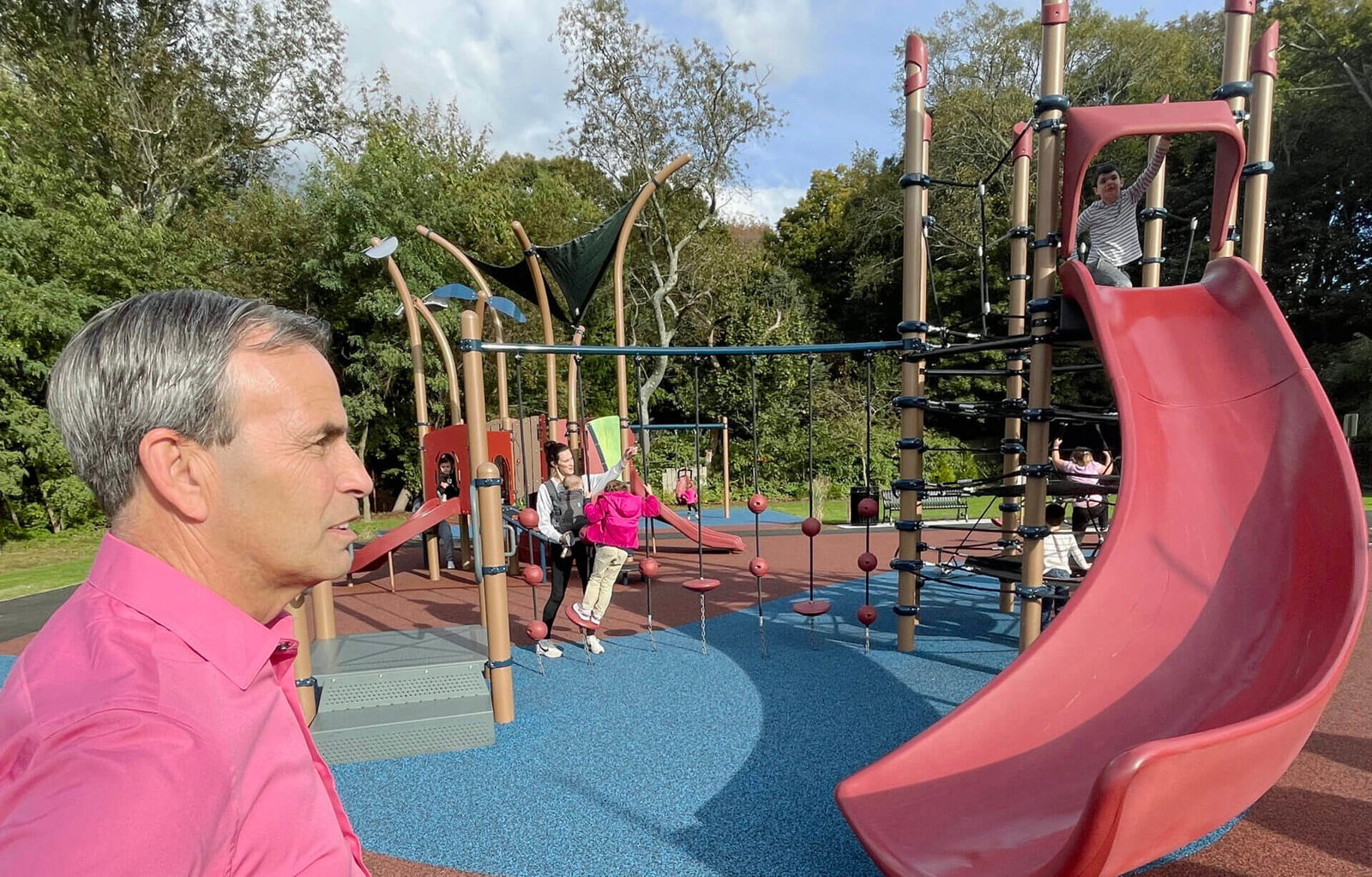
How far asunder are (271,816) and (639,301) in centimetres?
2018

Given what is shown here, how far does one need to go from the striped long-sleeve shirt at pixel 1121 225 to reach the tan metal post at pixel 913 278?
1100 millimetres

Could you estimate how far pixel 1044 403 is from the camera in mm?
4340

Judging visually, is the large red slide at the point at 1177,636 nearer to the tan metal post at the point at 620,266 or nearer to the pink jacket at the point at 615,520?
the pink jacket at the point at 615,520

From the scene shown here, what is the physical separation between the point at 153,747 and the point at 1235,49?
19.9 ft

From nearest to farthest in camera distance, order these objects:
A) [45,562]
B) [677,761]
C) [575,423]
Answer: [677,761]
[575,423]
[45,562]

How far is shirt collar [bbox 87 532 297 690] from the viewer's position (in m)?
0.76

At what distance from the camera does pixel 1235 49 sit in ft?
14.0

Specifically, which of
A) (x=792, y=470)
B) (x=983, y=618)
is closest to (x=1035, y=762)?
(x=983, y=618)

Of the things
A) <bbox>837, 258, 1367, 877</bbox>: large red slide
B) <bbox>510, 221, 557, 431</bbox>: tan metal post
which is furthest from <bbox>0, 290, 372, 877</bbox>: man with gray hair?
<bbox>510, 221, 557, 431</bbox>: tan metal post

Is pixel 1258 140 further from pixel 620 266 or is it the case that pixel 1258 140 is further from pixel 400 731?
pixel 400 731

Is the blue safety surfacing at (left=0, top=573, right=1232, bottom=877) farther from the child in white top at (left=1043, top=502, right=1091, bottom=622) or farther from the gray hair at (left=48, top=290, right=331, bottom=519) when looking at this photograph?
the gray hair at (left=48, top=290, right=331, bottom=519)

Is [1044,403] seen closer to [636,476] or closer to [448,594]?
[636,476]

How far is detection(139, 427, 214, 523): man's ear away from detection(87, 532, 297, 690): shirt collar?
0.07 m

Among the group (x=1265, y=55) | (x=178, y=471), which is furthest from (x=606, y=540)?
(x=1265, y=55)
